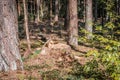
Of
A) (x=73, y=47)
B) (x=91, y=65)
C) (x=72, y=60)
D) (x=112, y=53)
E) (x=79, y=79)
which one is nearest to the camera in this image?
(x=112, y=53)

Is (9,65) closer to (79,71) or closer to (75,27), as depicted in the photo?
(79,71)

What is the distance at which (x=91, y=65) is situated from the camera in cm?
669

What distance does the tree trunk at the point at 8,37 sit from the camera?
7.60 m

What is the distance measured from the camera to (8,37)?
7.70m

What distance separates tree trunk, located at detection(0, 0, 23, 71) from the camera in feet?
24.9

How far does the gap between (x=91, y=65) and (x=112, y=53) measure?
3.75ft

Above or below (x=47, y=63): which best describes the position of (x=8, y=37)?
above

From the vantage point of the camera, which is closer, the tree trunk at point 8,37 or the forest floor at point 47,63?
the tree trunk at point 8,37

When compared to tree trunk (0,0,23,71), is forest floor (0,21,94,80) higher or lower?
lower

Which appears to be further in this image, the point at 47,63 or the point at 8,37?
the point at 47,63

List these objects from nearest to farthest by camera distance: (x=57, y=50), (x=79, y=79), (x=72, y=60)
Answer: (x=79, y=79)
(x=72, y=60)
(x=57, y=50)

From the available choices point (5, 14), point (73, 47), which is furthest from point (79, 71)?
point (73, 47)

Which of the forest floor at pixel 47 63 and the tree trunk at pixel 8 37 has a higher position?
the tree trunk at pixel 8 37

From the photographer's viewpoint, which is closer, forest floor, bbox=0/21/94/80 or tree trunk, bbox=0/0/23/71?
tree trunk, bbox=0/0/23/71
